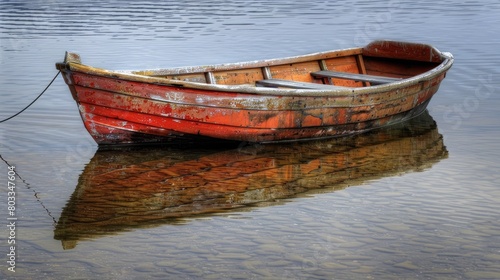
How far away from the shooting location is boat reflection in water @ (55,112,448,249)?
8.31 m

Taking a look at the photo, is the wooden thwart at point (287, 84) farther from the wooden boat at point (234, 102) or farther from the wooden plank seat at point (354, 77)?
the wooden plank seat at point (354, 77)

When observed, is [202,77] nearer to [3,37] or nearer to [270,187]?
[270,187]

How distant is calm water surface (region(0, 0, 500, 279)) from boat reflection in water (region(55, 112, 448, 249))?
0.08ft

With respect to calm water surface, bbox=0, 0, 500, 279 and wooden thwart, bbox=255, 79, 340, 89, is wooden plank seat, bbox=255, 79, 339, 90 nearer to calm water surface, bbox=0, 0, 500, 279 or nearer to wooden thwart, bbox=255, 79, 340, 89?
wooden thwart, bbox=255, 79, 340, 89

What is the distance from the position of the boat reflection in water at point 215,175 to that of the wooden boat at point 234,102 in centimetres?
26

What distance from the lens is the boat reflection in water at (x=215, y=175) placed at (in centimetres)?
831

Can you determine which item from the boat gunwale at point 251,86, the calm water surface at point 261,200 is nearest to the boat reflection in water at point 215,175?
the calm water surface at point 261,200

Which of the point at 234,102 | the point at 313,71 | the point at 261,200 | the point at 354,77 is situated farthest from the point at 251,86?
the point at 261,200

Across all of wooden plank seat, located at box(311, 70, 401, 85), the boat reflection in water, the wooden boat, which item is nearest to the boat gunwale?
the wooden boat

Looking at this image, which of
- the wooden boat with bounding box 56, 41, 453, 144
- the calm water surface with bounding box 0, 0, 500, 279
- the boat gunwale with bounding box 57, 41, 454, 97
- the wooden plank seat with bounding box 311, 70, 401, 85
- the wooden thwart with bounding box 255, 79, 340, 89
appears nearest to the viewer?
the calm water surface with bounding box 0, 0, 500, 279

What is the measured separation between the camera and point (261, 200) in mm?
8906

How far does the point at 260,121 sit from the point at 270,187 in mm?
1703

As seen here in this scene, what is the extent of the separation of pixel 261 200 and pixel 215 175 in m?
1.13

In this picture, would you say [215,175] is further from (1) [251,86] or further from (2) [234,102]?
(1) [251,86]
